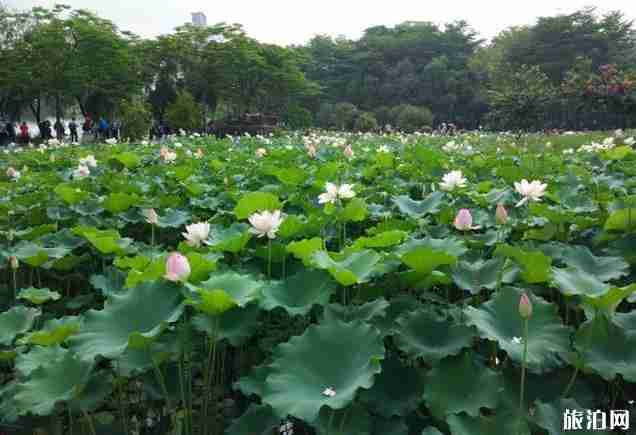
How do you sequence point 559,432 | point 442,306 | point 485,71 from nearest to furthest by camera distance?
point 559,432, point 442,306, point 485,71

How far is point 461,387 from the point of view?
1248 mm

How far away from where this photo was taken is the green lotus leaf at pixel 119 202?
2805 mm

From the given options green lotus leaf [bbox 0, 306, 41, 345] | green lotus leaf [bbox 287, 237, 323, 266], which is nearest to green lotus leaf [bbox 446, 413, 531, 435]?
A: green lotus leaf [bbox 287, 237, 323, 266]

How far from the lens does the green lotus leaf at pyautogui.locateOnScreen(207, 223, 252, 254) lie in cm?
184

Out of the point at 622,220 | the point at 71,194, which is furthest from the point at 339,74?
the point at 622,220

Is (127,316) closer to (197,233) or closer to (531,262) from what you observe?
(197,233)

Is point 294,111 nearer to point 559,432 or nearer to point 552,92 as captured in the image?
point 552,92

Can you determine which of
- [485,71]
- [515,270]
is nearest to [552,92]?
[515,270]

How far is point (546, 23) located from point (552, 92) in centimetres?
2149

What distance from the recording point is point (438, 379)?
126 cm

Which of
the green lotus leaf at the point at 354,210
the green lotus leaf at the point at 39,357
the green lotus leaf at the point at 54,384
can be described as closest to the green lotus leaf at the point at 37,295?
the green lotus leaf at the point at 39,357

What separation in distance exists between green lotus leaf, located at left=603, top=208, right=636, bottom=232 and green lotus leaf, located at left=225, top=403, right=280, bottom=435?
1.42m

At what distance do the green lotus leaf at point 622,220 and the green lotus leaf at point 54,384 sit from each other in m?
1.81

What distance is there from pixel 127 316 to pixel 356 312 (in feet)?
2.08
